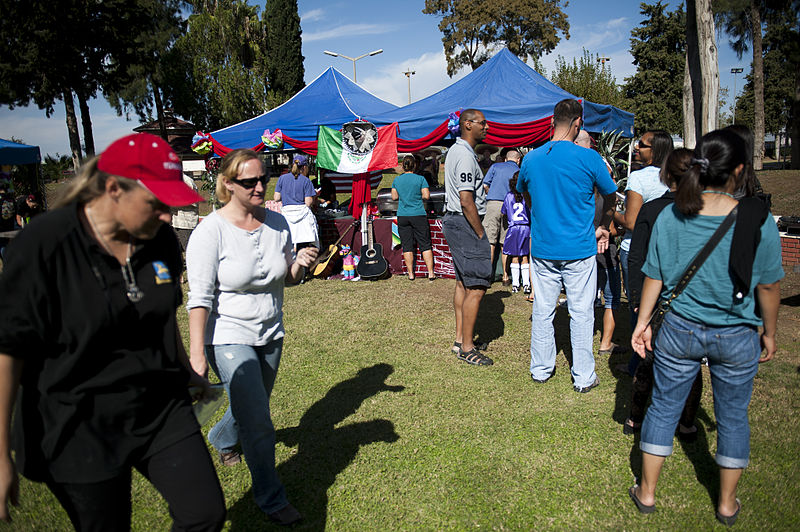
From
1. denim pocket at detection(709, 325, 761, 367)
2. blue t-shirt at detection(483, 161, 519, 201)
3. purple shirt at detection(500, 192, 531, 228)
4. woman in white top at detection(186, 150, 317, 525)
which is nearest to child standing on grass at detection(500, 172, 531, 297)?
purple shirt at detection(500, 192, 531, 228)

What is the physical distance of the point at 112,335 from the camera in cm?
159

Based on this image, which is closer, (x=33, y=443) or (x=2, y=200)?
(x=33, y=443)

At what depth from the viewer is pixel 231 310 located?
2498 mm

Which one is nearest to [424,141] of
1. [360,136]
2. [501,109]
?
[360,136]

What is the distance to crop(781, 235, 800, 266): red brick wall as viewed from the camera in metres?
A: 8.02

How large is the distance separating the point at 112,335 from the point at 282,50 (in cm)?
3902

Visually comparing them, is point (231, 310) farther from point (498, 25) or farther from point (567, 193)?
point (498, 25)

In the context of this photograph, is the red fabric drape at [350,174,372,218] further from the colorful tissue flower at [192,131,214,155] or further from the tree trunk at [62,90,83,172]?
the tree trunk at [62,90,83,172]

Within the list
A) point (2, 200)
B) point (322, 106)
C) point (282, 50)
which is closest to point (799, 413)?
point (322, 106)

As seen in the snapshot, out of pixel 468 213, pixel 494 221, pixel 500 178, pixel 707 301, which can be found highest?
pixel 500 178

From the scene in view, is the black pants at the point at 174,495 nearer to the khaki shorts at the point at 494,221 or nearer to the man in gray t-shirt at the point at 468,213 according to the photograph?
the man in gray t-shirt at the point at 468,213

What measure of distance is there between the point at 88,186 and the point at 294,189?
7518 mm

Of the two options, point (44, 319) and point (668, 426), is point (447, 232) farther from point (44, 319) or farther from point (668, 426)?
point (44, 319)

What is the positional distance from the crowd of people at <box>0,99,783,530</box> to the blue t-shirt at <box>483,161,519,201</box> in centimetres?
338
